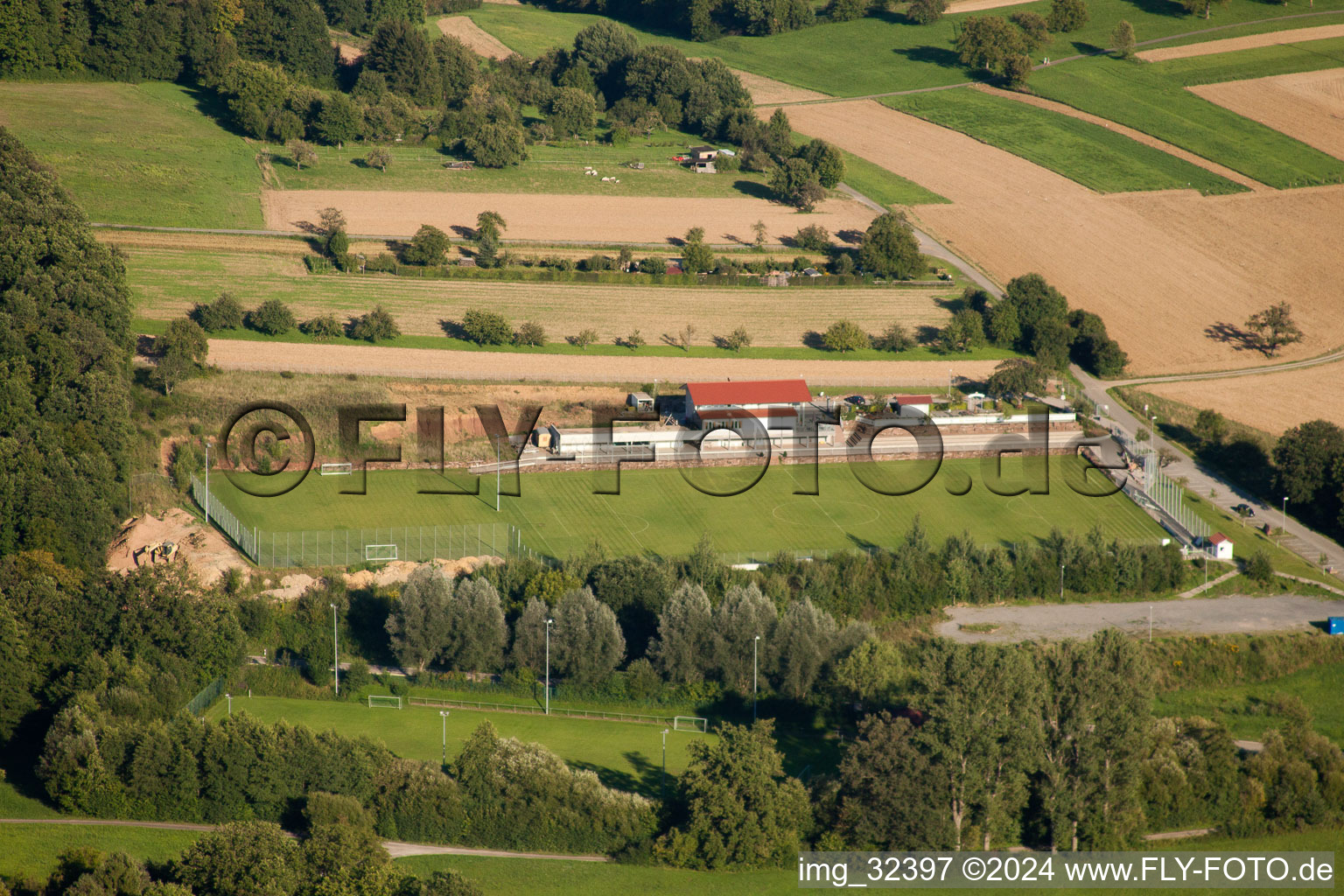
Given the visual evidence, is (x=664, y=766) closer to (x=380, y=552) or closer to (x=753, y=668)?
(x=753, y=668)

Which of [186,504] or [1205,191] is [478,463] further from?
[1205,191]

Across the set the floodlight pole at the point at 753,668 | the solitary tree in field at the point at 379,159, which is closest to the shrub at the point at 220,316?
the solitary tree in field at the point at 379,159

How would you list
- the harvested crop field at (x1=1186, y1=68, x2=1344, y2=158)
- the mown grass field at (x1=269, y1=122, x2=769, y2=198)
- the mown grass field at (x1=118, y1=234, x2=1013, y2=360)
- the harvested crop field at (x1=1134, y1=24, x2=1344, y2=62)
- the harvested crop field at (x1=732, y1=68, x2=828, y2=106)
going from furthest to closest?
the harvested crop field at (x1=1134, y1=24, x2=1344, y2=62), the harvested crop field at (x1=732, y1=68, x2=828, y2=106), the harvested crop field at (x1=1186, y1=68, x2=1344, y2=158), the mown grass field at (x1=269, y1=122, x2=769, y2=198), the mown grass field at (x1=118, y1=234, x2=1013, y2=360)

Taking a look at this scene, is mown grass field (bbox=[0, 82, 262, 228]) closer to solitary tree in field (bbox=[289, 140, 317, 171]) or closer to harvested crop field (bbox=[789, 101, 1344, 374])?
solitary tree in field (bbox=[289, 140, 317, 171])

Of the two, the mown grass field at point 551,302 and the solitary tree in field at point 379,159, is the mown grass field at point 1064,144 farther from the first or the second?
the solitary tree in field at point 379,159

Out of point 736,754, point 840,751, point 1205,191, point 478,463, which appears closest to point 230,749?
point 736,754

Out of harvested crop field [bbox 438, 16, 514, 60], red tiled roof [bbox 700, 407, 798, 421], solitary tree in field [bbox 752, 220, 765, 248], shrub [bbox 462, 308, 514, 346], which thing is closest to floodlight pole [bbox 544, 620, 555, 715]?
red tiled roof [bbox 700, 407, 798, 421]

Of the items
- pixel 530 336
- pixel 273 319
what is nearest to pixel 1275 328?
pixel 530 336
